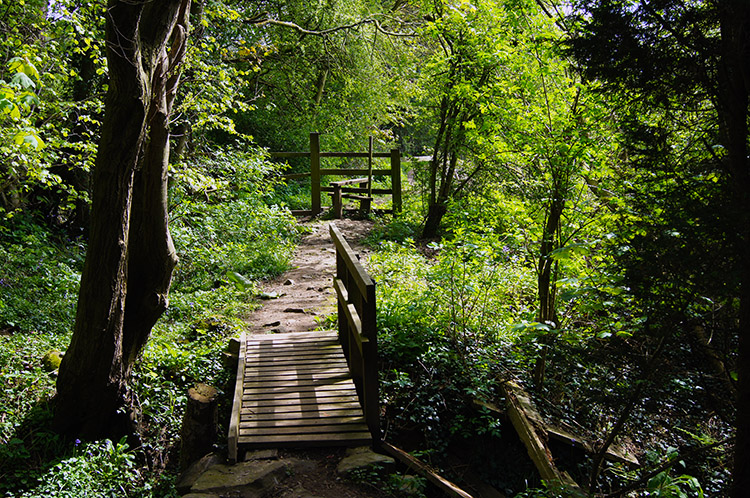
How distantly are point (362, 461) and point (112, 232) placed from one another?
8.53ft

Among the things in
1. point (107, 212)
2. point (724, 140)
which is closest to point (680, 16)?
point (724, 140)

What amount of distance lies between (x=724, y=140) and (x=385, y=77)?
1698 cm

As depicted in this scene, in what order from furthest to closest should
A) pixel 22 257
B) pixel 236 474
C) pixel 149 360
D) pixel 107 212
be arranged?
pixel 22 257 < pixel 149 360 < pixel 107 212 < pixel 236 474

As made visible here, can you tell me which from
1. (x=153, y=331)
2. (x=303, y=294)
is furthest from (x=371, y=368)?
(x=303, y=294)

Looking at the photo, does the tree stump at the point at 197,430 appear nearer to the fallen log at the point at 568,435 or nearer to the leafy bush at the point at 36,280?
the fallen log at the point at 568,435

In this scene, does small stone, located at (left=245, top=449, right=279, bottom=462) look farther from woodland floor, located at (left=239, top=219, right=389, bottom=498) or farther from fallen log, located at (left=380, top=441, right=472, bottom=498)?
fallen log, located at (left=380, top=441, right=472, bottom=498)

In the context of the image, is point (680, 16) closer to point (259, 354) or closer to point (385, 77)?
point (259, 354)

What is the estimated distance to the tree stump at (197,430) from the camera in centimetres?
442

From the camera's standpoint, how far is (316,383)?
515 cm

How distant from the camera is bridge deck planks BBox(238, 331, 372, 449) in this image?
4.33 metres

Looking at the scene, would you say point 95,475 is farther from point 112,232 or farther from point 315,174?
point 315,174

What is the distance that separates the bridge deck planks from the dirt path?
2.48 feet

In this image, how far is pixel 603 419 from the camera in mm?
4695

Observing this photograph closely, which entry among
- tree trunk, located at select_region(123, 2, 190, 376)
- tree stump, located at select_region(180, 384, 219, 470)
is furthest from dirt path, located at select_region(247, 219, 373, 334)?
tree stump, located at select_region(180, 384, 219, 470)
